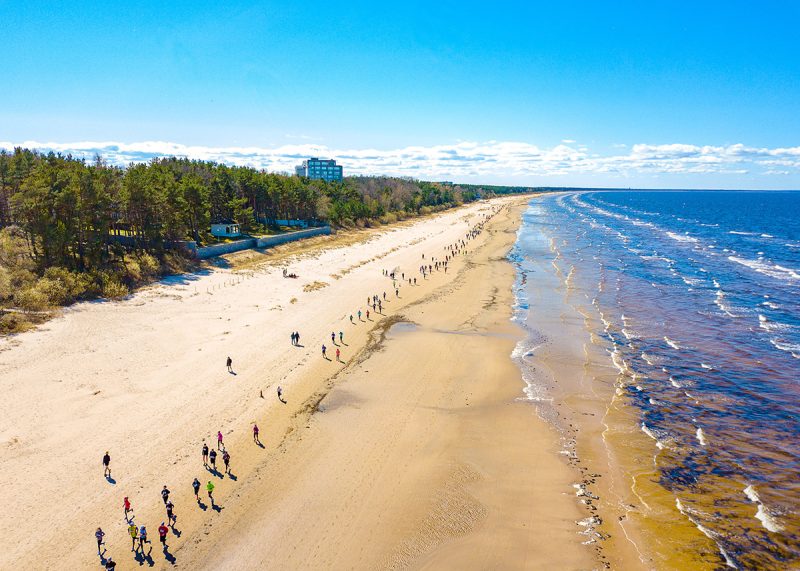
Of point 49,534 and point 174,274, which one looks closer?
point 49,534

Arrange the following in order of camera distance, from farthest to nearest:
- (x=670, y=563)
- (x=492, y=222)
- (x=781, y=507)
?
(x=492, y=222) < (x=781, y=507) < (x=670, y=563)

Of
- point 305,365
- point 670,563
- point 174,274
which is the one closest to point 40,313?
point 174,274

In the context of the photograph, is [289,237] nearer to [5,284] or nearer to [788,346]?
[5,284]

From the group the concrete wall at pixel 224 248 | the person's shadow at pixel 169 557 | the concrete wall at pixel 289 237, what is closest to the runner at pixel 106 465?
the person's shadow at pixel 169 557

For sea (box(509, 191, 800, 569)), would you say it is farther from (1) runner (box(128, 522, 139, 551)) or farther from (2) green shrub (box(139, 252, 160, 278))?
(2) green shrub (box(139, 252, 160, 278))

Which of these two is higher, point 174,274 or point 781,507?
point 174,274

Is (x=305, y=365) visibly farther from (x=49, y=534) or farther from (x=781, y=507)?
(x=781, y=507)
